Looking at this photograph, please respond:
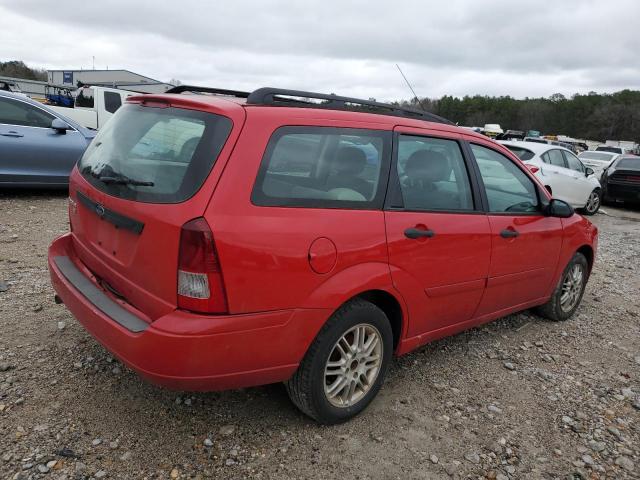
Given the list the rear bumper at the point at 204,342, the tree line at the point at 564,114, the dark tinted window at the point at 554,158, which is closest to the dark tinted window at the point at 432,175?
the rear bumper at the point at 204,342

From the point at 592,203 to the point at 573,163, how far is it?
4.06 feet

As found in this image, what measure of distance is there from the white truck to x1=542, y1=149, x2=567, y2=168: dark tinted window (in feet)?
32.9

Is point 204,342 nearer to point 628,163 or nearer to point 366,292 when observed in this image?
point 366,292

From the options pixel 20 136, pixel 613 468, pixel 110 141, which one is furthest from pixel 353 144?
pixel 20 136

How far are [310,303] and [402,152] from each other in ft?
3.61

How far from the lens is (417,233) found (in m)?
2.81

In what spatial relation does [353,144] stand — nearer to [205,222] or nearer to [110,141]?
[205,222]

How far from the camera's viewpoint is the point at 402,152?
2908 mm

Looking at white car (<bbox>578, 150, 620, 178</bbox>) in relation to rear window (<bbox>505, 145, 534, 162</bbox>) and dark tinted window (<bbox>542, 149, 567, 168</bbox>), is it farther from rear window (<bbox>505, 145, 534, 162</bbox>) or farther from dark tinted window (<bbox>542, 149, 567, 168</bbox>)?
rear window (<bbox>505, 145, 534, 162</bbox>)

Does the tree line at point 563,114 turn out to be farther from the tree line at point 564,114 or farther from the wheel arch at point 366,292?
the wheel arch at point 366,292

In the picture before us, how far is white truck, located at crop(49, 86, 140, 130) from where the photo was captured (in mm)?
13244

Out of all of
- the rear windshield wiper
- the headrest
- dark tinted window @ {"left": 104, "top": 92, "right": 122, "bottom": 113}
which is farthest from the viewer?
dark tinted window @ {"left": 104, "top": 92, "right": 122, "bottom": 113}

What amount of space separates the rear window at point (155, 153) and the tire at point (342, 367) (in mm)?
967

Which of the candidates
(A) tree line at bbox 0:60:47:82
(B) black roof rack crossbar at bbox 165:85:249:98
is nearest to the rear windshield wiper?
(B) black roof rack crossbar at bbox 165:85:249:98
